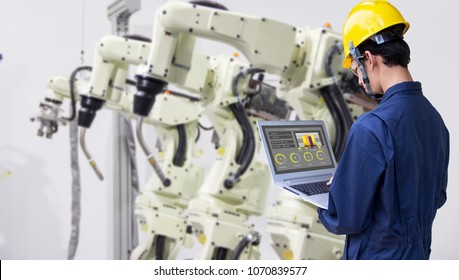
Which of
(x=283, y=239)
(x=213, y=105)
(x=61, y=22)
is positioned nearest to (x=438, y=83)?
(x=283, y=239)

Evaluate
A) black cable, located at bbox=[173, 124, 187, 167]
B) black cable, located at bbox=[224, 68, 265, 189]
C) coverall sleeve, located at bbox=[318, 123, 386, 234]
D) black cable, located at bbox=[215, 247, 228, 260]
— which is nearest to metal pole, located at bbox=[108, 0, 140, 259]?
black cable, located at bbox=[173, 124, 187, 167]

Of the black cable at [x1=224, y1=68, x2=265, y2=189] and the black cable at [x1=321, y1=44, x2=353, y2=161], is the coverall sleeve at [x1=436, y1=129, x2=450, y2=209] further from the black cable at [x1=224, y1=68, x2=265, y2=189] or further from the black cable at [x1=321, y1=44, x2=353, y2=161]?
the black cable at [x1=224, y1=68, x2=265, y2=189]

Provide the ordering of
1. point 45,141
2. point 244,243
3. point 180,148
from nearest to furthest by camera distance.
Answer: point 244,243
point 180,148
point 45,141

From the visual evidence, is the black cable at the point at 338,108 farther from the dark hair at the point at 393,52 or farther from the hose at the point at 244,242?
the dark hair at the point at 393,52

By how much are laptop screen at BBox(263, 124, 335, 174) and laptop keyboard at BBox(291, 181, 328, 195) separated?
10cm

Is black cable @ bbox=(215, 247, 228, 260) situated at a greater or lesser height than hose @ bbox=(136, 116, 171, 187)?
lesser


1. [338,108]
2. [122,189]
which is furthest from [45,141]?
[338,108]

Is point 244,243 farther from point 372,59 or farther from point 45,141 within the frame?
point 45,141

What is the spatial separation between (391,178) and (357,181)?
0.12m

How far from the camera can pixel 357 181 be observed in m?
2.08

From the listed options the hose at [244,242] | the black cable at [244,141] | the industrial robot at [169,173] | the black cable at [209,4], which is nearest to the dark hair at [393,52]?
the black cable at [209,4]

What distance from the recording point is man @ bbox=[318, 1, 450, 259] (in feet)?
6.84

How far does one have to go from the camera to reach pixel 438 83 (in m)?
4.36

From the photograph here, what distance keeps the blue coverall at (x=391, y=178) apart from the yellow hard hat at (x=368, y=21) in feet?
0.83
